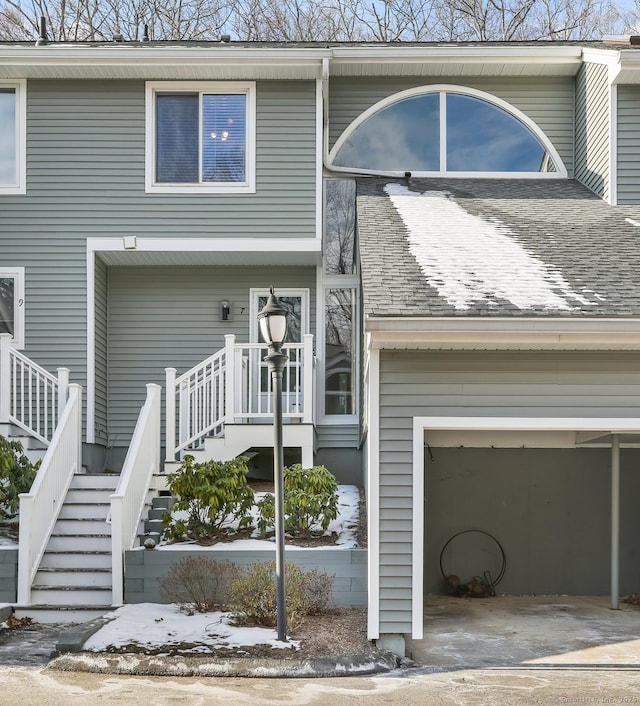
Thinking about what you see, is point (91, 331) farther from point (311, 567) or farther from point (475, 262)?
point (475, 262)

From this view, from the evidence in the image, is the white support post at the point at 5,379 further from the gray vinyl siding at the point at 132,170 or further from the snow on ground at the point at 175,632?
the snow on ground at the point at 175,632

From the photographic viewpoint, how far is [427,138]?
1341cm

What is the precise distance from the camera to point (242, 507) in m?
9.69

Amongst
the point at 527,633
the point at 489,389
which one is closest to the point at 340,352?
the point at 489,389

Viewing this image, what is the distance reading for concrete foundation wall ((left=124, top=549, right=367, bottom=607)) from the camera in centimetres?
906

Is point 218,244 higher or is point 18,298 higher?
point 218,244

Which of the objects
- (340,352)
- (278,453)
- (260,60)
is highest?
(260,60)

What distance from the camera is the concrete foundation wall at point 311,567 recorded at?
906 cm

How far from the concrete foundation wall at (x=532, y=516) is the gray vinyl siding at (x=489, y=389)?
386cm

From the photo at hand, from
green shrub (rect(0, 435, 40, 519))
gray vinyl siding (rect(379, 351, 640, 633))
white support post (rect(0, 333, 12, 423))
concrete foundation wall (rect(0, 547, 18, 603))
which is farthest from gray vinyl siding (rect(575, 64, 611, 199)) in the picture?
concrete foundation wall (rect(0, 547, 18, 603))

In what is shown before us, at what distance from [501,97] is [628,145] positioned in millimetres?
2216

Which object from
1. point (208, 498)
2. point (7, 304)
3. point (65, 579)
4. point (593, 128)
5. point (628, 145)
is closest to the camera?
point (65, 579)

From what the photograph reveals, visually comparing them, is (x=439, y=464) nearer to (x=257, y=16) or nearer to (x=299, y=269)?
(x=299, y=269)

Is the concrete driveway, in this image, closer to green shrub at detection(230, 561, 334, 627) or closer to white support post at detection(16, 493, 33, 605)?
green shrub at detection(230, 561, 334, 627)
